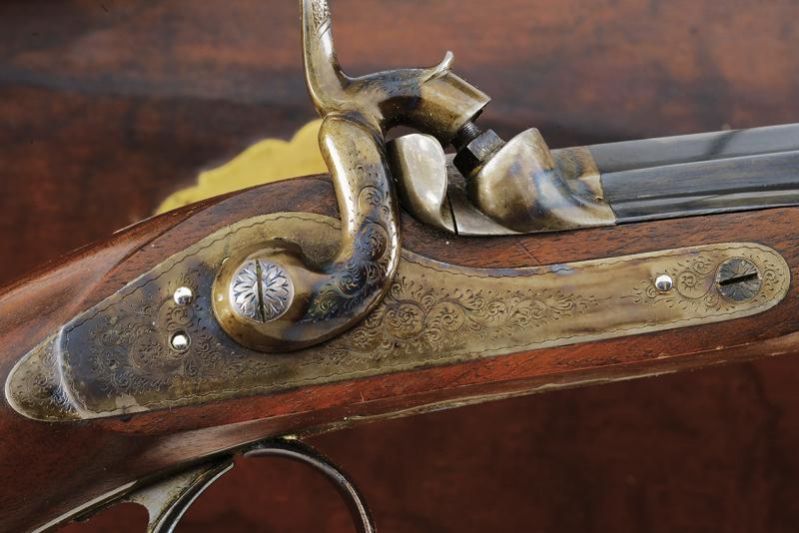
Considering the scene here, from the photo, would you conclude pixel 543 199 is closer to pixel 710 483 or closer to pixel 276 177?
pixel 276 177

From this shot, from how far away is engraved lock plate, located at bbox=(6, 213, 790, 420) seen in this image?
1383 mm

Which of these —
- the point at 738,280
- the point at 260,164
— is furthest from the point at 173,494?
the point at 738,280

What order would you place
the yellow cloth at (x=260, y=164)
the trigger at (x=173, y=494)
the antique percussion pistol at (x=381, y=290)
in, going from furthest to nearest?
1. the yellow cloth at (x=260, y=164)
2. the trigger at (x=173, y=494)
3. the antique percussion pistol at (x=381, y=290)

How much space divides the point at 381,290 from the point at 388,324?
5cm

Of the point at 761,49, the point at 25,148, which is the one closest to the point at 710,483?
the point at 761,49

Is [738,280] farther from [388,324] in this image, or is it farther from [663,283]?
[388,324]

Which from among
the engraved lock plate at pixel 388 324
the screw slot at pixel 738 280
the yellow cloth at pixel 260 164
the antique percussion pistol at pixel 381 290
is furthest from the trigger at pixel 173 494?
the screw slot at pixel 738 280

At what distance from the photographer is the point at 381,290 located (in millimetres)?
1374

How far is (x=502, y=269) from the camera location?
1398mm

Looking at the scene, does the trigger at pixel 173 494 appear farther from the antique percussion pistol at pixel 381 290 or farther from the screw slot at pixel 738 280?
the screw slot at pixel 738 280

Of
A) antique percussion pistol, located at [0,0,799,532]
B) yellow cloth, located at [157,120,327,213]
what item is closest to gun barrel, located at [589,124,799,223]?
antique percussion pistol, located at [0,0,799,532]

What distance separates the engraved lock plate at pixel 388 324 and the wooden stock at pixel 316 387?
18 mm

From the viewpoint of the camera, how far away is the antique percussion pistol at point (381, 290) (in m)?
1.38

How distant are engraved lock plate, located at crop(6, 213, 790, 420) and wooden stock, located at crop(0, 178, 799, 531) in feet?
0.06
